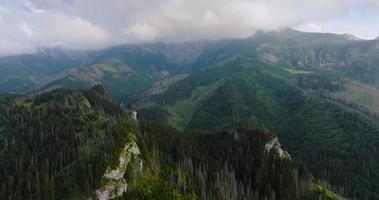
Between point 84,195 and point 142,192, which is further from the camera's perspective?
point 142,192

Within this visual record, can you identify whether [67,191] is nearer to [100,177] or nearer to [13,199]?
[100,177]

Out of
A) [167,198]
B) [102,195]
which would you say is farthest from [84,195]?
[167,198]

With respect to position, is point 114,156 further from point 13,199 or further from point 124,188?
point 13,199

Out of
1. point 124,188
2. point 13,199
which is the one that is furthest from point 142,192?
point 13,199

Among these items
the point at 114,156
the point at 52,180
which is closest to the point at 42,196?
the point at 52,180

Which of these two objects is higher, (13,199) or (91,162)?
(91,162)

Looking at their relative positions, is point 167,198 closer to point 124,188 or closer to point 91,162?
point 124,188

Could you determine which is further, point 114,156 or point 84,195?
point 114,156
